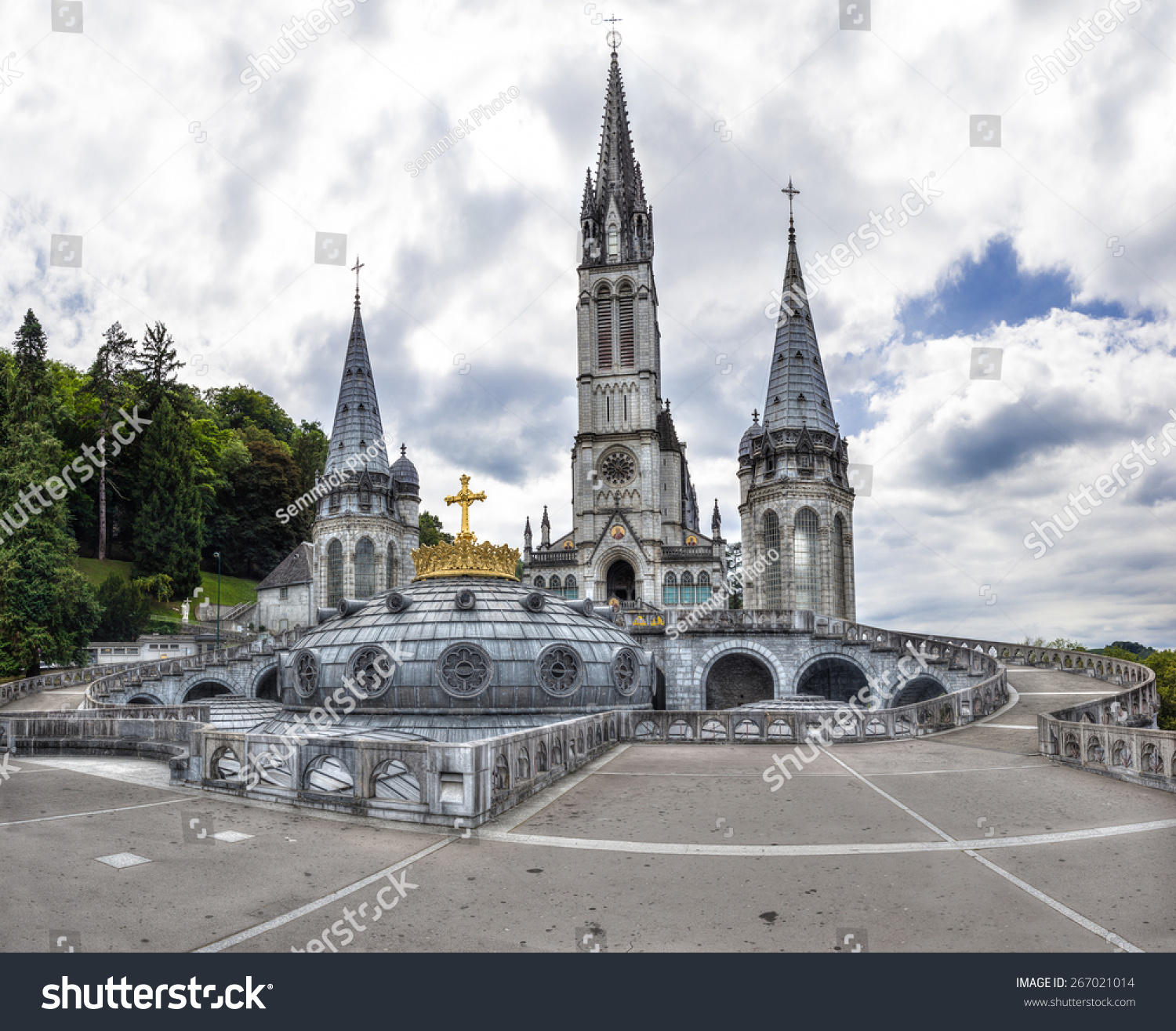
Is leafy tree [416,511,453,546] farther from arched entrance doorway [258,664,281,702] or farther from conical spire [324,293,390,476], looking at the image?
arched entrance doorway [258,664,281,702]

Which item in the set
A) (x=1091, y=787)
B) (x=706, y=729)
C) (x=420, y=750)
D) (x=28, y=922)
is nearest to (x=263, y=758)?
(x=420, y=750)

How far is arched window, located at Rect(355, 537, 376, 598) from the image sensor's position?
192 ft

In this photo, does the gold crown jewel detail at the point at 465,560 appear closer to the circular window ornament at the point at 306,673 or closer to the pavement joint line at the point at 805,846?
the circular window ornament at the point at 306,673

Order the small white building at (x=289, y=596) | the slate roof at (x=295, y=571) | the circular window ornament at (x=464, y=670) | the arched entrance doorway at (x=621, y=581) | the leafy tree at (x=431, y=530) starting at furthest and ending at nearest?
1. the leafy tree at (x=431, y=530)
2. the arched entrance doorway at (x=621, y=581)
3. the slate roof at (x=295, y=571)
4. the small white building at (x=289, y=596)
5. the circular window ornament at (x=464, y=670)

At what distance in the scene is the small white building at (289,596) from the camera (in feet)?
209

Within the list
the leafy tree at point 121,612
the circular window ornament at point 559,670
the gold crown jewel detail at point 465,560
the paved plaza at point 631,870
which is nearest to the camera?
the paved plaza at point 631,870

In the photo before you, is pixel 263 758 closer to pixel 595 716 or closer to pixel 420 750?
pixel 420 750

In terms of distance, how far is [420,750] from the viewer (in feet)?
32.2

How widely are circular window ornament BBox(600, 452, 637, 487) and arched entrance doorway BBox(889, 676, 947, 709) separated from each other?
118 feet

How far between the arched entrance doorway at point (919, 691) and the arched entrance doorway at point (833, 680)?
3.51 meters

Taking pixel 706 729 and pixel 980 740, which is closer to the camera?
pixel 980 740

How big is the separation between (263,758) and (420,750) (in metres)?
3.06

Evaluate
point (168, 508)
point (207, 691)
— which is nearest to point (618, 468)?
point (207, 691)

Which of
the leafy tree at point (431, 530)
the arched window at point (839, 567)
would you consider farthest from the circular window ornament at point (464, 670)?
the leafy tree at point (431, 530)
